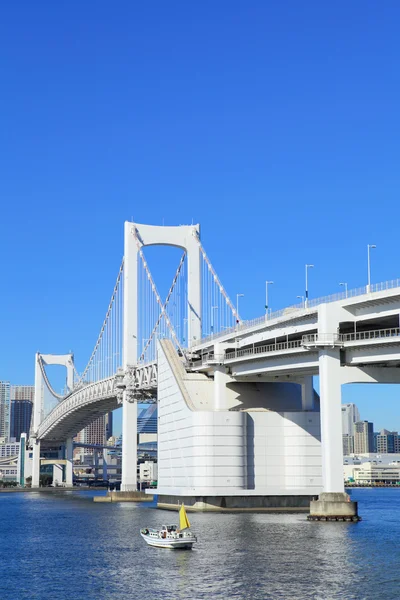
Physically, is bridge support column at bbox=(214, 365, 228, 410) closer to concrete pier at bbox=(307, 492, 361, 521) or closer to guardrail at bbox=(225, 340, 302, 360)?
guardrail at bbox=(225, 340, 302, 360)

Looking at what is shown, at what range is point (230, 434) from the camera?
Result: 270ft

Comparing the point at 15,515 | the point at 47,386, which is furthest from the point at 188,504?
the point at 47,386

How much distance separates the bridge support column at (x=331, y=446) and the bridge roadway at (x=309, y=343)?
3.20ft

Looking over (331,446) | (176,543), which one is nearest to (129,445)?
(331,446)

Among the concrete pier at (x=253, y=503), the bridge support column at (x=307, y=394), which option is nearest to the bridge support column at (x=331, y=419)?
the concrete pier at (x=253, y=503)

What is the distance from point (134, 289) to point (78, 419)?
55.9 meters

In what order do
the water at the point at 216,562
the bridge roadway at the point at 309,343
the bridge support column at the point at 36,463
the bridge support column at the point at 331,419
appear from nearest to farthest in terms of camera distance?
the water at the point at 216,562 → the bridge roadway at the point at 309,343 → the bridge support column at the point at 331,419 → the bridge support column at the point at 36,463

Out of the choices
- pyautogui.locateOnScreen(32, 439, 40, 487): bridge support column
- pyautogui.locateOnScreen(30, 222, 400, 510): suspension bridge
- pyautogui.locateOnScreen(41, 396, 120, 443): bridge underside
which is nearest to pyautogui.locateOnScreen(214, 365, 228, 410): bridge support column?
pyautogui.locateOnScreen(30, 222, 400, 510): suspension bridge

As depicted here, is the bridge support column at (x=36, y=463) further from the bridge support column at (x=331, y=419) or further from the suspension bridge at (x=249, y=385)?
the bridge support column at (x=331, y=419)

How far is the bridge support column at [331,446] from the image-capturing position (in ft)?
217

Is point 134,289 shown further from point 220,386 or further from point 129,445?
point 220,386

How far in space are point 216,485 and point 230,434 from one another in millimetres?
4401

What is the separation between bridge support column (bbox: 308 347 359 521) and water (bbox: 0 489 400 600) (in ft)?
4.46

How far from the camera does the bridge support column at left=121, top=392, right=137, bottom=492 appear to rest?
108812 mm
